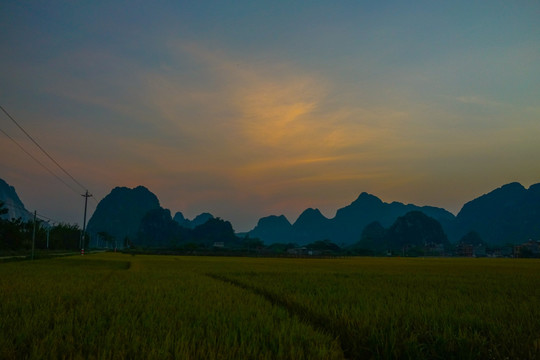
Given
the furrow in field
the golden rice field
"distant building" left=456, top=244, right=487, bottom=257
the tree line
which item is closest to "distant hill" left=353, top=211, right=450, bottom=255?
"distant building" left=456, top=244, right=487, bottom=257

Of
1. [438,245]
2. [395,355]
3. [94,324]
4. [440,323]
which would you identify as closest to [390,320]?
[440,323]

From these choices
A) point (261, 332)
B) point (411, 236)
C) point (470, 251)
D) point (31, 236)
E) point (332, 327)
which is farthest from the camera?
point (411, 236)

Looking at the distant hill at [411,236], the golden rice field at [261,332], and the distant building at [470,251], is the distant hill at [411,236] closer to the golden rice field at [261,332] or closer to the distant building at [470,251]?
the distant building at [470,251]

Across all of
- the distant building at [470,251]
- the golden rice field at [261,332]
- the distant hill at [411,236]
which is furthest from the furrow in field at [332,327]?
the distant hill at [411,236]

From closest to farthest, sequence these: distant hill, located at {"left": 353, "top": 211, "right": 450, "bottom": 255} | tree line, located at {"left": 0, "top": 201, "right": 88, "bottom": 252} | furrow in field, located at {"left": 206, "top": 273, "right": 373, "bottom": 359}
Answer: furrow in field, located at {"left": 206, "top": 273, "right": 373, "bottom": 359}
tree line, located at {"left": 0, "top": 201, "right": 88, "bottom": 252}
distant hill, located at {"left": 353, "top": 211, "right": 450, "bottom": 255}

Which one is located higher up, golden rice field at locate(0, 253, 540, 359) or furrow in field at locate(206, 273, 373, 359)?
golden rice field at locate(0, 253, 540, 359)

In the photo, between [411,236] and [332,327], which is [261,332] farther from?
[411,236]

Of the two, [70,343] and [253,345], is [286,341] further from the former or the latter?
[70,343]

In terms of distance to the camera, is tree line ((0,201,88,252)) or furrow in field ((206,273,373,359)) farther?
tree line ((0,201,88,252))

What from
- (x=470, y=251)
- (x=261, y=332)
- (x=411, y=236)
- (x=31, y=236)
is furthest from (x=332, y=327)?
(x=411, y=236)

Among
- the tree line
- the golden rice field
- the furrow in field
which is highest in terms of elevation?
the tree line

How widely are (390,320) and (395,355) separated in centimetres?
134

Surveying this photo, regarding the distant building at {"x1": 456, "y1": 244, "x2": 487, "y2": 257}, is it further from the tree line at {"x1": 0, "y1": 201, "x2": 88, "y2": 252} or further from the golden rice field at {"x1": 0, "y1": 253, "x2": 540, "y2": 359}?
the golden rice field at {"x1": 0, "y1": 253, "x2": 540, "y2": 359}

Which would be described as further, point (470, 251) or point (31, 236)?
point (470, 251)
